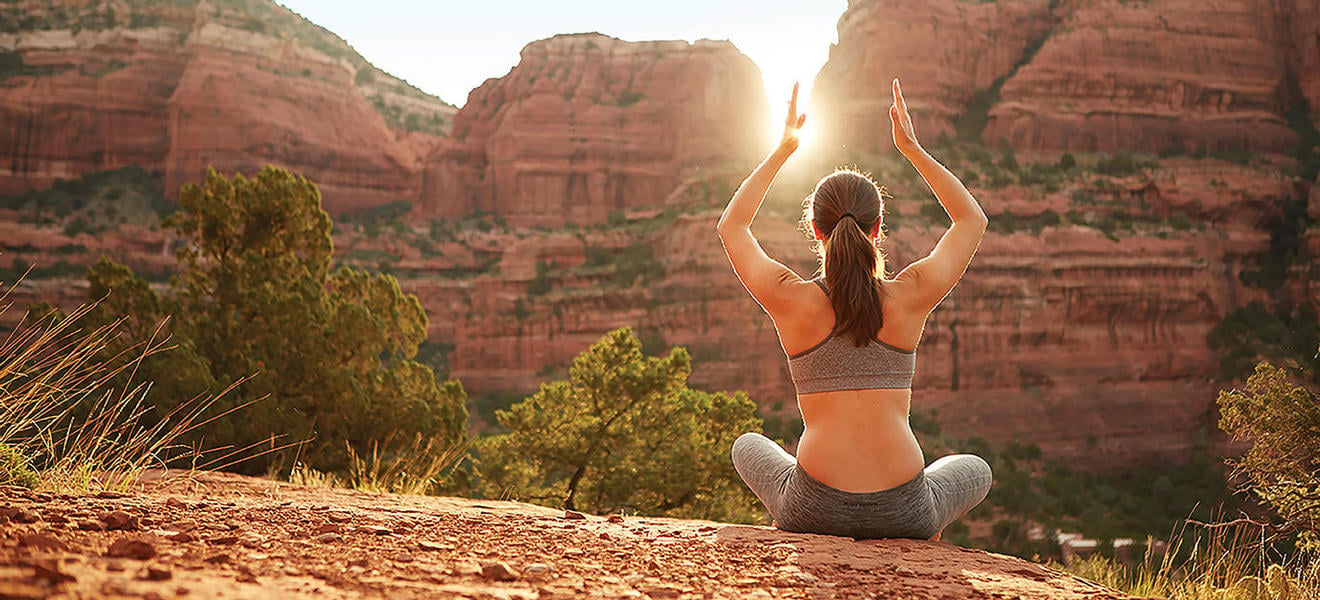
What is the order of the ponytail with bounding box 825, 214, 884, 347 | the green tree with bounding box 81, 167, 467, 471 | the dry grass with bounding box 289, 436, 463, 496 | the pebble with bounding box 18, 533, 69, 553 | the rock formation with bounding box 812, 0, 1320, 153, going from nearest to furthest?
the pebble with bounding box 18, 533, 69, 553 < the ponytail with bounding box 825, 214, 884, 347 < the dry grass with bounding box 289, 436, 463, 496 < the green tree with bounding box 81, 167, 467, 471 < the rock formation with bounding box 812, 0, 1320, 153

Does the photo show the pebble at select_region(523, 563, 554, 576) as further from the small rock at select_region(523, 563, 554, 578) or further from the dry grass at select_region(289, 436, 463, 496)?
the dry grass at select_region(289, 436, 463, 496)

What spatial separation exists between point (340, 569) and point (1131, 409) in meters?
43.5

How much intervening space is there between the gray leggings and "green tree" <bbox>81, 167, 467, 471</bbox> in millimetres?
7784

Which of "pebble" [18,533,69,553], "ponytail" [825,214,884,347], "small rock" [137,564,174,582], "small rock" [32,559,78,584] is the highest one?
"ponytail" [825,214,884,347]

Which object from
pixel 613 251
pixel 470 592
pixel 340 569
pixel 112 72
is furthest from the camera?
pixel 112 72

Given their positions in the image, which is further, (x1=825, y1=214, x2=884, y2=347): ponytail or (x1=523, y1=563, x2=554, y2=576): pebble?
(x1=825, y1=214, x2=884, y2=347): ponytail

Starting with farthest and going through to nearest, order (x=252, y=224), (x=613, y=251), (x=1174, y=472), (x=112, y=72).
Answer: (x=112, y=72) → (x=613, y=251) → (x=1174, y=472) → (x=252, y=224)

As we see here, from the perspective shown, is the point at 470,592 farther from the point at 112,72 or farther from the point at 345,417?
the point at 112,72

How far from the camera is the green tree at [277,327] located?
10453 mm

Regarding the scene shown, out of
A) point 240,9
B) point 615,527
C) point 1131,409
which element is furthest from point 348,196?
point 615,527

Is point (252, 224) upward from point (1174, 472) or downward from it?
upward

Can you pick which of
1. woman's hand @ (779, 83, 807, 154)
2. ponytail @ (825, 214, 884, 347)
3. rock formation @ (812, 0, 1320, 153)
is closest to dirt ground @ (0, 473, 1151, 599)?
ponytail @ (825, 214, 884, 347)

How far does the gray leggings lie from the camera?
9.99ft

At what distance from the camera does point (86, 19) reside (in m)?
59.2
